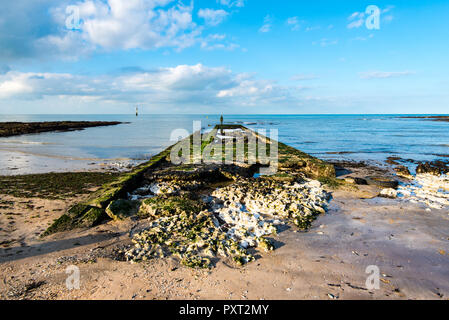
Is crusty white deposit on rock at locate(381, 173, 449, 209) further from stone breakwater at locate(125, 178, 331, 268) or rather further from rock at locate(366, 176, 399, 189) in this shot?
stone breakwater at locate(125, 178, 331, 268)

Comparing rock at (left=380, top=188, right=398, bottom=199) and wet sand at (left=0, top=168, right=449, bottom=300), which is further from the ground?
rock at (left=380, top=188, right=398, bottom=199)

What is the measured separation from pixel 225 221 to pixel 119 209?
131 inches

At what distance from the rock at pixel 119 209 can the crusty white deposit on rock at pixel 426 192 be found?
974 centimetres

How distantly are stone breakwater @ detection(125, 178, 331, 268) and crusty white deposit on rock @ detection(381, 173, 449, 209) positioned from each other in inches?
119

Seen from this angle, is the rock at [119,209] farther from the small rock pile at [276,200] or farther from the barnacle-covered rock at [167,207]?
the small rock pile at [276,200]

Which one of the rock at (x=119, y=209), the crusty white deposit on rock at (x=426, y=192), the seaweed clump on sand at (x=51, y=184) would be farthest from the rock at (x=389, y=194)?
the seaweed clump on sand at (x=51, y=184)

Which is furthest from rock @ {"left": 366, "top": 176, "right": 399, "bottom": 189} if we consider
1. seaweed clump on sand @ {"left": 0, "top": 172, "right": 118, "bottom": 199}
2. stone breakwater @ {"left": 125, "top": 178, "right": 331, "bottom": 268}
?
seaweed clump on sand @ {"left": 0, "top": 172, "right": 118, "bottom": 199}

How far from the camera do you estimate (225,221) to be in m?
7.53

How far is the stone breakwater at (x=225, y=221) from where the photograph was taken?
227 inches

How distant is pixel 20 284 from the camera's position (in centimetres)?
460

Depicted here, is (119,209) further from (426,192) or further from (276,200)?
(426,192)

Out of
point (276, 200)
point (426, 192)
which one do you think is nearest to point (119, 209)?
point (276, 200)

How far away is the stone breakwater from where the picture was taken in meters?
5.77
